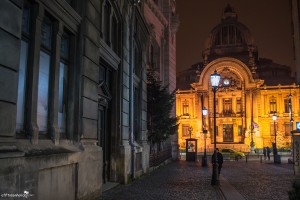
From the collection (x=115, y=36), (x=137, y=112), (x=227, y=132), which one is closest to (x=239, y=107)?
(x=227, y=132)

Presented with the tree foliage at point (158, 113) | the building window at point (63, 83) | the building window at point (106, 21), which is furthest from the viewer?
the tree foliage at point (158, 113)

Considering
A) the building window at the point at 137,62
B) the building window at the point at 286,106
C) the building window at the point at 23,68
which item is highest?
the building window at the point at 286,106

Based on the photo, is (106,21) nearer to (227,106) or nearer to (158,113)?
(158,113)

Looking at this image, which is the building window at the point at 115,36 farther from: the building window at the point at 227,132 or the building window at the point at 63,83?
the building window at the point at 227,132

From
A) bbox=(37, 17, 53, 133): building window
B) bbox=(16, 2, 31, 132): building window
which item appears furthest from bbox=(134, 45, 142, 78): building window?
bbox=(16, 2, 31, 132): building window

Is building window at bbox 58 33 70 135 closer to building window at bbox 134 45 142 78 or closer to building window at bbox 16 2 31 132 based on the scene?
building window at bbox 16 2 31 132

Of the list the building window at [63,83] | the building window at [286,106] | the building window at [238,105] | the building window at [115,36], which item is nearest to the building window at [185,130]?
the building window at [238,105]

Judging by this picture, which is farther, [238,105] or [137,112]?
[238,105]

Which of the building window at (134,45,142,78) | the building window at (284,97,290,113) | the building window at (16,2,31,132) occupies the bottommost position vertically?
the building window at (16,2,31,132)

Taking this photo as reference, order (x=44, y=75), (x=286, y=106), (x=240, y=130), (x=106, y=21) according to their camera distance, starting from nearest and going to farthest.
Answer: (x=44, y=75) < (x=106, y=21) < (x=286, y=106) < (x=240, y=130)

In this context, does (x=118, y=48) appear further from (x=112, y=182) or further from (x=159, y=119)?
(x=159, y=119)

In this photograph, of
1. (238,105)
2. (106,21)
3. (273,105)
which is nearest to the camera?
(106,21)

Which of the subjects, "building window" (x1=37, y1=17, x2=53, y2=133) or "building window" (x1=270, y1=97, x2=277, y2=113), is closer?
"building window" (x1=37, y1=17, x2=53, y2=133)

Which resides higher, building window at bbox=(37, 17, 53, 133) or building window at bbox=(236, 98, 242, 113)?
building window at bbox=(236, 98, 242, 113)
